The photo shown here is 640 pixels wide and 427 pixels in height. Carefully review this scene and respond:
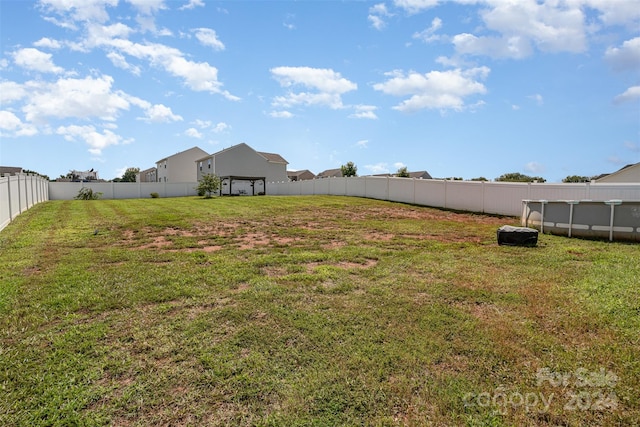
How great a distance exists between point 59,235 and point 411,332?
928 centimetres

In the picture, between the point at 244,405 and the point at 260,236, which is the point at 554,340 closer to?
the point at 244,405

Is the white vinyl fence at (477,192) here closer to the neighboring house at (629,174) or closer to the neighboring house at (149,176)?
the neighboring house at (629,174)

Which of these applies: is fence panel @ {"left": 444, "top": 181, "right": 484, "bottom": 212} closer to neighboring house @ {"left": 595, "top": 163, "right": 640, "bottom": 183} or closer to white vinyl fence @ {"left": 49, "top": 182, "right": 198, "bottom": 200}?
neighboring house @ {"left": 595, "top": 163, "right": 640, "bottom": 183}

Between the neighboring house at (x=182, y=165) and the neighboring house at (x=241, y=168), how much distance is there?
167cm

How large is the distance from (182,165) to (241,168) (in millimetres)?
9387

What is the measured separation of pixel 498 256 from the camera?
265 inches

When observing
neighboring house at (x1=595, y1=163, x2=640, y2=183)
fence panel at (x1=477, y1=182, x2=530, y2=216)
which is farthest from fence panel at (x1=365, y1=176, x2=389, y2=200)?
neighboring house at (x1=595, y1=163, x2=640, y2=183)

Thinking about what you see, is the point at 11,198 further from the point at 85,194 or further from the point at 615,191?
the point at 615,191

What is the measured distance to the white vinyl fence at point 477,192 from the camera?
12195 millimetres

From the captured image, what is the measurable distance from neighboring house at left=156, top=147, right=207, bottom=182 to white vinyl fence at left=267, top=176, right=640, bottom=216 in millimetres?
25854

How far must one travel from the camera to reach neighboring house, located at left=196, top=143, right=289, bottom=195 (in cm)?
3800

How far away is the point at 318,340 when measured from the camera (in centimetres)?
323

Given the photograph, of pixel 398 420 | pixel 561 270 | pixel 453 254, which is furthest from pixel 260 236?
pixel 398 420

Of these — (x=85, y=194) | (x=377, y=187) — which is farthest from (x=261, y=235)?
(x=85, y=194)
